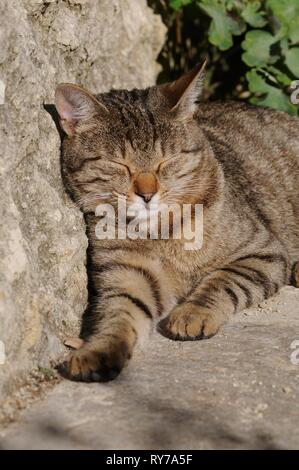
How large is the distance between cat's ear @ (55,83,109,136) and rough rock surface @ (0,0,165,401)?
76 millimetres

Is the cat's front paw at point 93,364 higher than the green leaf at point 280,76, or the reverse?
the green leaf at point 280,76

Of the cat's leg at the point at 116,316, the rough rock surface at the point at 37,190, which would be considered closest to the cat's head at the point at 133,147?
the rough rock surface at the point at 37,190

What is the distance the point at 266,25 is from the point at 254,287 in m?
2.10

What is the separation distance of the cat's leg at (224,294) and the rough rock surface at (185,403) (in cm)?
7

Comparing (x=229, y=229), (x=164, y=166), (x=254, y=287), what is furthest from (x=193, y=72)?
(x=254, y=287)

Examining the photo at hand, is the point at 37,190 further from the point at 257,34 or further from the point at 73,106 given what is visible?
the point at 257,34

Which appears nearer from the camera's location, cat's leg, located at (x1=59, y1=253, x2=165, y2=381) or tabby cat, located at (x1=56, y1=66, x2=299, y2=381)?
cat's leg, located at (x1=59, y1=253, x2=165, y2=381)

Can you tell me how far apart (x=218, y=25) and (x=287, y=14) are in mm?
462

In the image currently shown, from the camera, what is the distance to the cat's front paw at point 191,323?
139 inches

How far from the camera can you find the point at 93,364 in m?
3.17

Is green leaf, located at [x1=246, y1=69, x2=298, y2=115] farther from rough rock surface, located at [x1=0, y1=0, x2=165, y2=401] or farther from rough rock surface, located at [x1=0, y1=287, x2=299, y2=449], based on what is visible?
rough rock surface, located at [x1=0, y1=287, x2=299, y2=449]

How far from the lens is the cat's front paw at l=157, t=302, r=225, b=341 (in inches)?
139

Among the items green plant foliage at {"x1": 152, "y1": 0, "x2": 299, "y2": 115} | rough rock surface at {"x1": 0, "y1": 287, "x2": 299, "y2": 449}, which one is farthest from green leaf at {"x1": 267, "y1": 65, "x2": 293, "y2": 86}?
rough rock surface at {"x1": 0, "y1": 287, "x2": 299, "y2": 449}

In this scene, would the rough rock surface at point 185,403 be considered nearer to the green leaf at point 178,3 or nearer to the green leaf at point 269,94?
the green leaf at point 269,94
